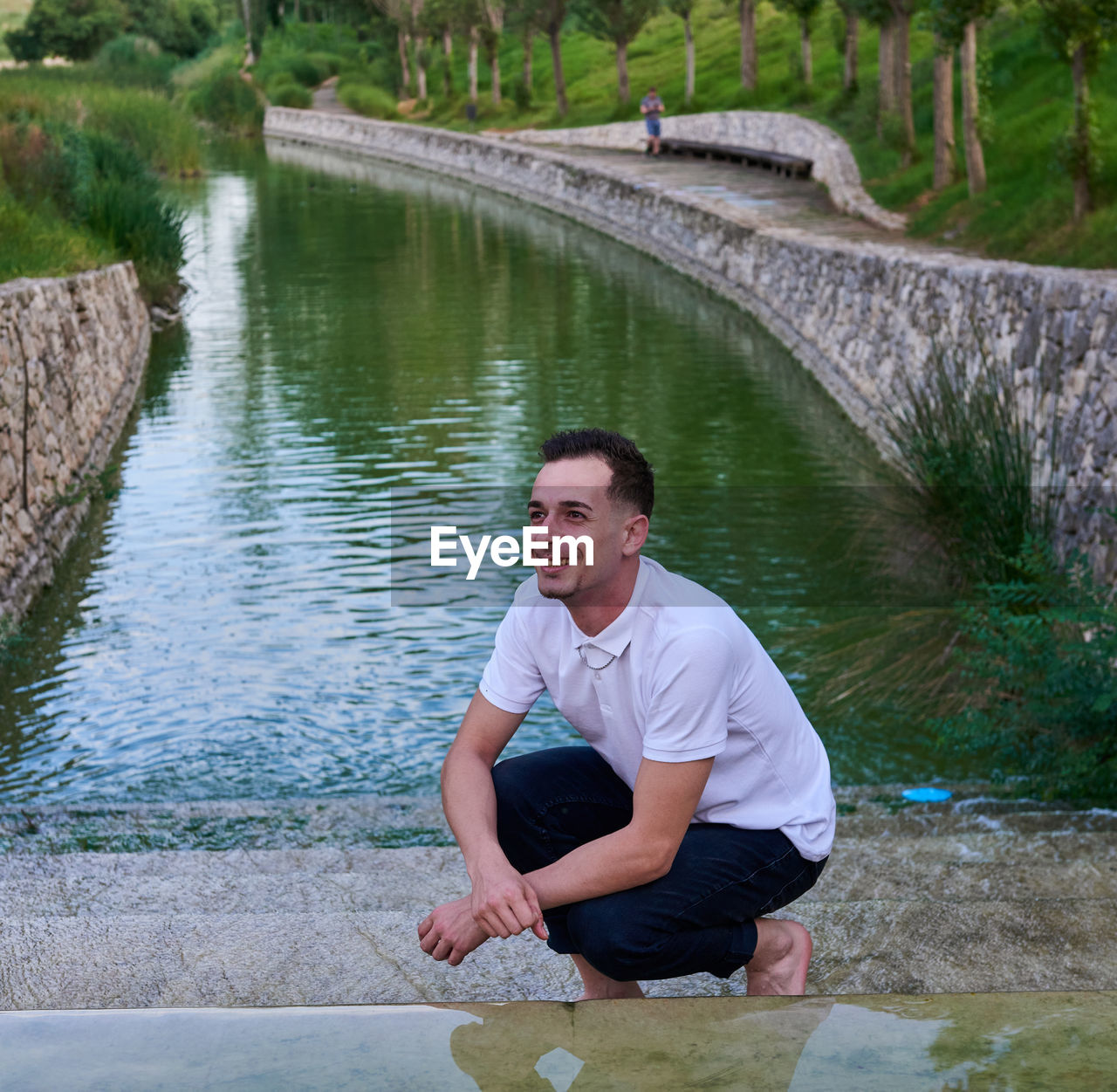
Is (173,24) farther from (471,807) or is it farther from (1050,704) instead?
(471,807)

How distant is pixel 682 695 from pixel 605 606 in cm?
26

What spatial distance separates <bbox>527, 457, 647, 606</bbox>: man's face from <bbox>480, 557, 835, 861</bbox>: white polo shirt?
83 mm

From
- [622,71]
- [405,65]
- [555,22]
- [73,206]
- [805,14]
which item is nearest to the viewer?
[73,206]

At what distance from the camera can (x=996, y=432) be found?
704cm

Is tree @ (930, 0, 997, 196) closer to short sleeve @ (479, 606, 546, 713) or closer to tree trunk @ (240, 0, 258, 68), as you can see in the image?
short sleeve @ (479, 606, 546, 713)

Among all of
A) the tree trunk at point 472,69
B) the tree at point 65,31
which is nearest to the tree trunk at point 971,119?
the tree trunk at point 472,69

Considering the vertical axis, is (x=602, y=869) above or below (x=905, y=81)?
below

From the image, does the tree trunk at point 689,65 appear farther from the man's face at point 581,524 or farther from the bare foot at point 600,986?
the bare foot at point 600,986

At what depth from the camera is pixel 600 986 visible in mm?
2967

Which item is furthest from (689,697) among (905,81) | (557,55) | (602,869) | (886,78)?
(557,55)

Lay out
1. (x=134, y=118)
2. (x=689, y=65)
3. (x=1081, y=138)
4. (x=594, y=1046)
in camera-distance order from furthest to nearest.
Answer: (x=689, y=65), (x=134, y=118), (x=1081, y=138), (x=594, y=1046)

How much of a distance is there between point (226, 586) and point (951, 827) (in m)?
5.05

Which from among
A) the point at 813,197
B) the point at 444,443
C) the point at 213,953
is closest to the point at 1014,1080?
the point at 213,953

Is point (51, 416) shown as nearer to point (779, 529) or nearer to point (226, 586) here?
point (226, 586)
